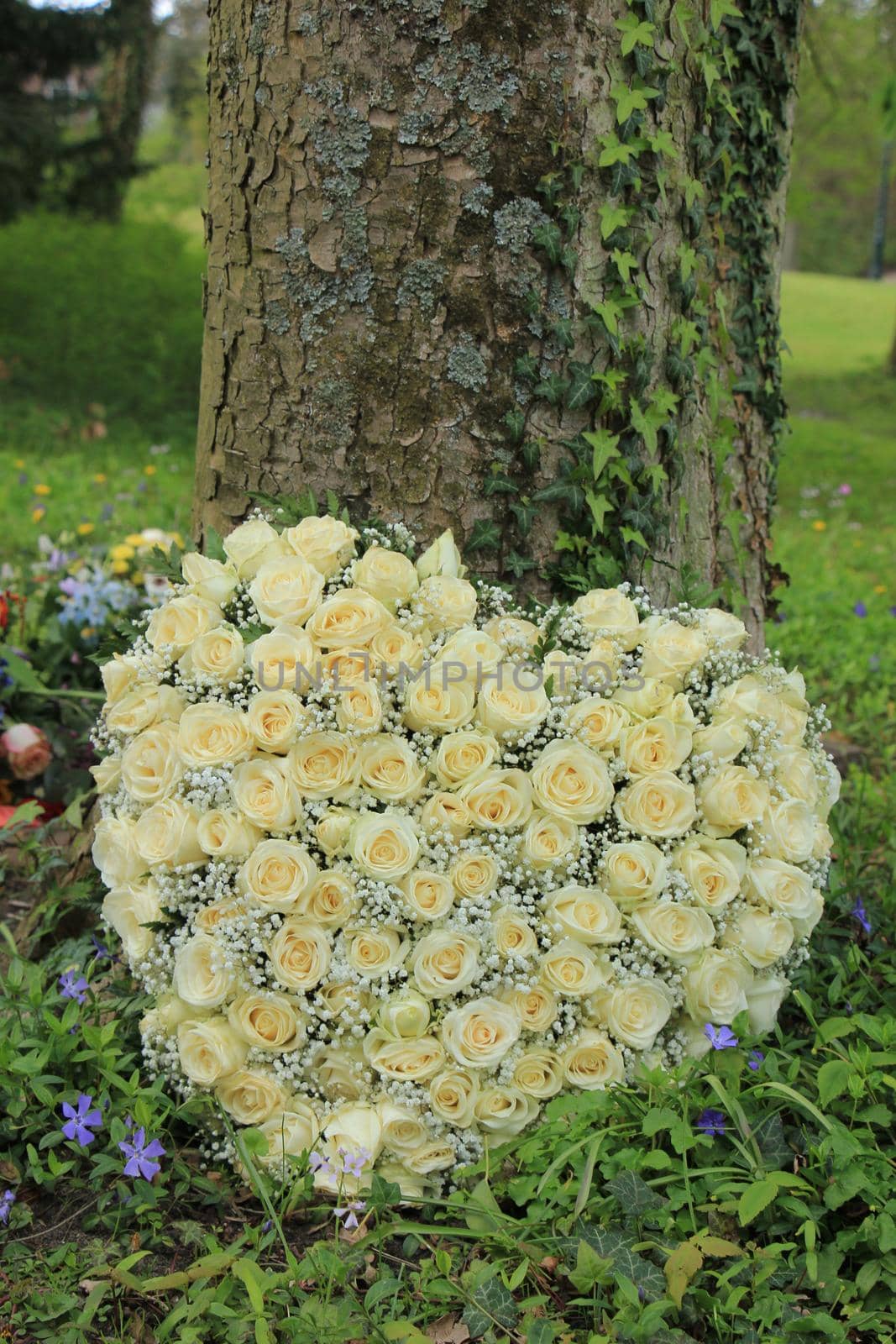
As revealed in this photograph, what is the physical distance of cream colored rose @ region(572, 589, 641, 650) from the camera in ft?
7.75

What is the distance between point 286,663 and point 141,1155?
2.95 feet

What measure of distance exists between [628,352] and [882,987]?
152cm

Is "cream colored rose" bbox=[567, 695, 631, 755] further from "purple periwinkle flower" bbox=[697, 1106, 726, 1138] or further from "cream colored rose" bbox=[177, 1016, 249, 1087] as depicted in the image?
"cream colored rose" bbox=[177, 1016, 249, 1087]

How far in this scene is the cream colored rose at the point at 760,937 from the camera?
2182 mm

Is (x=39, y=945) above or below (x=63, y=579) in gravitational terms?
below

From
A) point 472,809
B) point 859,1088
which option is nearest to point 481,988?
point 472,809

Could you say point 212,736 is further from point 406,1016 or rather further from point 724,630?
point 724,630

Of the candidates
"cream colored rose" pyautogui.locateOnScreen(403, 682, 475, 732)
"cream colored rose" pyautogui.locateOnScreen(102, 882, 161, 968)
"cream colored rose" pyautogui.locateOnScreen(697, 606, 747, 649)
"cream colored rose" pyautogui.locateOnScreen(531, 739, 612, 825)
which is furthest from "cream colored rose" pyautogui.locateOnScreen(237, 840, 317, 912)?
"cream colored rose" pyautogui.locateOnScreen(697, 606, 747, 649)

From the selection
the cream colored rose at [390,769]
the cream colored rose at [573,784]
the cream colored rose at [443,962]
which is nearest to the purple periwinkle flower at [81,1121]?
the cream colored rose at [443,962]

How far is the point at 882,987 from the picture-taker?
2.46 metres

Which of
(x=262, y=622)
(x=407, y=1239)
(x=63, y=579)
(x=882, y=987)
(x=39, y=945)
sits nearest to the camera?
(x=407, y=1239)

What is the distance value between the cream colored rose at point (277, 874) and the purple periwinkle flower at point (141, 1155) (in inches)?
16.9

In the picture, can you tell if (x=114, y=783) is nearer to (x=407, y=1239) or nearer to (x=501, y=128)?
(x=407, y=1239)

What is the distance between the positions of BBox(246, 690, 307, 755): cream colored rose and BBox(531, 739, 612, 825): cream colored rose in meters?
0.45
